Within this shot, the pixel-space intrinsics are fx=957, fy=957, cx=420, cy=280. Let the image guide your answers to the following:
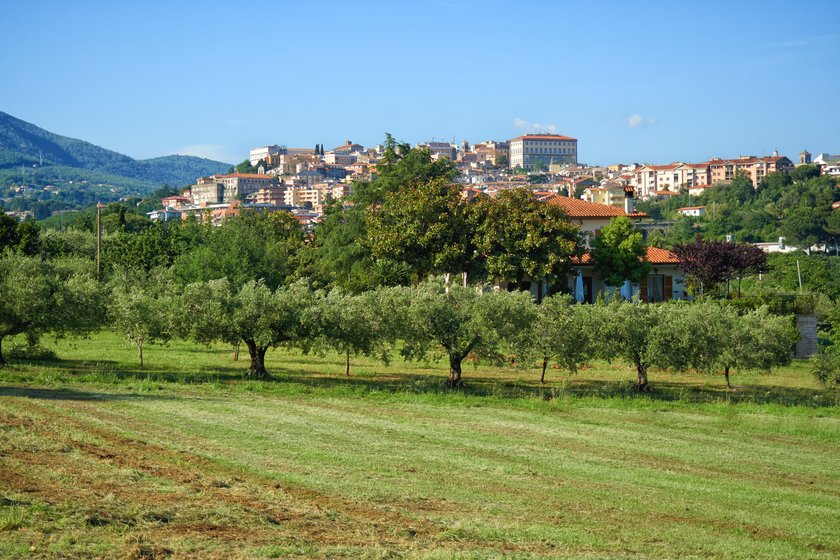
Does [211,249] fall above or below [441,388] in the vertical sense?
above

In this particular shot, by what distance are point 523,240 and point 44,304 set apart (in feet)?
89.4

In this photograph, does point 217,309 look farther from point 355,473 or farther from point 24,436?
point 355,473

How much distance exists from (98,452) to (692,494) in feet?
41.8

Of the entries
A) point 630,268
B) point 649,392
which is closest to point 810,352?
point 630,268

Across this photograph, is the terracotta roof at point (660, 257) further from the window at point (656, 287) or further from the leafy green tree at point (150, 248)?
the leafy green tree at point (150, 248)

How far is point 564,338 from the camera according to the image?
127 ft

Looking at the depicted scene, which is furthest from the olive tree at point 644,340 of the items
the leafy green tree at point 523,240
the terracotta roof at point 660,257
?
the terracotta roof at point 660,257

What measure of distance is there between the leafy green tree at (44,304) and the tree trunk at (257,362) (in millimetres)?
6802

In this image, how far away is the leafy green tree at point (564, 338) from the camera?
1518 inches

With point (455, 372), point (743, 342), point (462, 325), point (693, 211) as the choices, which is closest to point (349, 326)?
point (462, 325)

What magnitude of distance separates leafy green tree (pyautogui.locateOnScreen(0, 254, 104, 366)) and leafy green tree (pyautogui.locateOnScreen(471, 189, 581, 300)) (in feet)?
76.2

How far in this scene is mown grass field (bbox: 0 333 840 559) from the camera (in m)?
15.1

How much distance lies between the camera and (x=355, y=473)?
20141 mm

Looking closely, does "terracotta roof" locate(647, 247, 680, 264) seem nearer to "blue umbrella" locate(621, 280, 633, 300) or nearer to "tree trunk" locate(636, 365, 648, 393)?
"blue umbrella" locate(621, 280, 633, 300)
